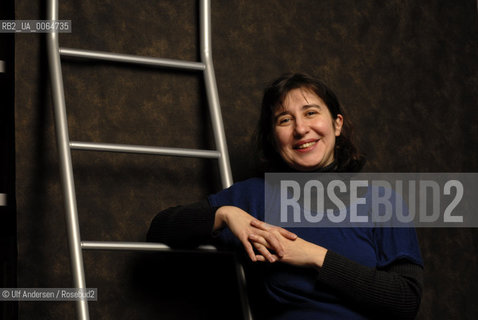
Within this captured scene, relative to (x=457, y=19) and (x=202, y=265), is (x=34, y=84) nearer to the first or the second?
(x=202, y=265)

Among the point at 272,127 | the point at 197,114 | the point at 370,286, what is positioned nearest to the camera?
the point at 370,286

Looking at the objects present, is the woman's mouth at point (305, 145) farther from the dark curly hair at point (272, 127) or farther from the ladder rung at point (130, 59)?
the ladder rung at point (130, 59)

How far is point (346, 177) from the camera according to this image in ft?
4.96

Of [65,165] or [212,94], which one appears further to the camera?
[212,94]

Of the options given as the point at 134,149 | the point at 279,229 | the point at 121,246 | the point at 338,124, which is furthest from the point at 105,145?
the point at 338,124

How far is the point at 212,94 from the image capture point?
162 centimetres

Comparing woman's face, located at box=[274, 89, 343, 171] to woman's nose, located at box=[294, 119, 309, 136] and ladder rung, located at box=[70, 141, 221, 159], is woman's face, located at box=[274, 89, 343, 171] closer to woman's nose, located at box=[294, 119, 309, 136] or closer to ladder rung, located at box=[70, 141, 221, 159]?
woman's nose, located at box=[294, 119, 309, 136]

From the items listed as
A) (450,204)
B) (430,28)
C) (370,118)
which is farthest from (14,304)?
(430,28)

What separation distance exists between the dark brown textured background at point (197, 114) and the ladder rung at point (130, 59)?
6cm

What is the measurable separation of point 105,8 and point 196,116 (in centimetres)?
39

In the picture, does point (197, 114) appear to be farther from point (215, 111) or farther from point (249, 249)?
point (249, 249)

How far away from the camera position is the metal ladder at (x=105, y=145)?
1313mm

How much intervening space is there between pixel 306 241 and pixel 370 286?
172 millimetres

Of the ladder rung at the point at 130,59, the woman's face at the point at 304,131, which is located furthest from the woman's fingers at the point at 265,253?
the ladder rung at the point at 130,59
